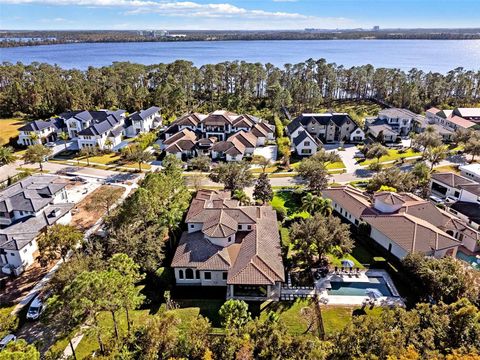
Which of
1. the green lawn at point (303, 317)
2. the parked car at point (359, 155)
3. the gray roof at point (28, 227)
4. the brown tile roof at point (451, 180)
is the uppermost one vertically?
the gray roof at point (28, 227)

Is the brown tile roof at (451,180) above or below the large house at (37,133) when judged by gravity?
below

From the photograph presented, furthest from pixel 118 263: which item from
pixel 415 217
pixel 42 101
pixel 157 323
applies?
pixel 42 101

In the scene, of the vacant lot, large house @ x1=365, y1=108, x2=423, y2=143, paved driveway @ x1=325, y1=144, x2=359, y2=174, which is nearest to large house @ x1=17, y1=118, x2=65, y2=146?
the vacant lot

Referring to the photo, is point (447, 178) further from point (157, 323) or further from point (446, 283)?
point (157, 323)

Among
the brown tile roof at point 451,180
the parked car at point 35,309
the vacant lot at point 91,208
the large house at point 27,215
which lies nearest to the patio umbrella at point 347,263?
the brown tile roof at point 451,180

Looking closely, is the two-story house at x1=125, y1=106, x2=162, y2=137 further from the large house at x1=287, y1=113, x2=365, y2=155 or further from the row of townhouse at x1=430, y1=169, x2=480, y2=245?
the row of townhouse at x1=430, y1=169, x2=480, y2=245

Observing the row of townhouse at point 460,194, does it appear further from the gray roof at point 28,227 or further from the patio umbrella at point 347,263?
the gray roof at point 28,227

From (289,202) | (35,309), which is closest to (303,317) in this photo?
(289,202)
